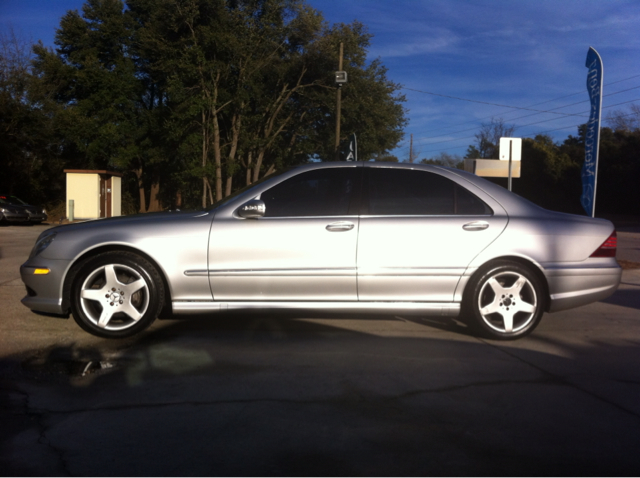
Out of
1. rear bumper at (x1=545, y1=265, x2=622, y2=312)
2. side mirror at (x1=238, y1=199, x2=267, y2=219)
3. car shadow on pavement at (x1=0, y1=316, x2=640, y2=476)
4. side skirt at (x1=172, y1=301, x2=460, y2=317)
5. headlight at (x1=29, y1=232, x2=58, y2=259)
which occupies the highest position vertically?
side mirror at (x1=238, y1=199, x2=267, y2=219)

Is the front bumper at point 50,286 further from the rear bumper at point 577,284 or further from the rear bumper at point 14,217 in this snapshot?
the rear bumper at point 14,217

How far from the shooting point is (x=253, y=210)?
511cm

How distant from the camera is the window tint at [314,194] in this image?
528cm

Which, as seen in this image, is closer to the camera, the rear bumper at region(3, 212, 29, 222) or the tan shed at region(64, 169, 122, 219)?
the rear bumper at region(3, 212, 29, 222)

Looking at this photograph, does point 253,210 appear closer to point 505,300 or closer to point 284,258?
point 284,258

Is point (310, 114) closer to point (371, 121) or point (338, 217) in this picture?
point (371, 121)

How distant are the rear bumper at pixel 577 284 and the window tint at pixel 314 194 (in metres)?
1.94

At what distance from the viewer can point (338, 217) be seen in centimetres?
523

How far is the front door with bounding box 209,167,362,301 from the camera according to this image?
201 inches

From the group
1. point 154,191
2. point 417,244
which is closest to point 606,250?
point 417,244

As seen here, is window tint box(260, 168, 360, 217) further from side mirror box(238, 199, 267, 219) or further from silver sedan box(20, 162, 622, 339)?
side mirror box(238, 199, 267, 219)

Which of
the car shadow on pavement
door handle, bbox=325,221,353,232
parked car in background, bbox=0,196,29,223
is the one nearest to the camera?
the car shadow on pavement

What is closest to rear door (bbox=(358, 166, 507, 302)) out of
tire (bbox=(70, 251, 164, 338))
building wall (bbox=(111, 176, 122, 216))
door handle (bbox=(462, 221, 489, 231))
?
door handle (bbox=(462, 221, 489, 231))

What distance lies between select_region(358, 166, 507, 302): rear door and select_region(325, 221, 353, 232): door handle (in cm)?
12
